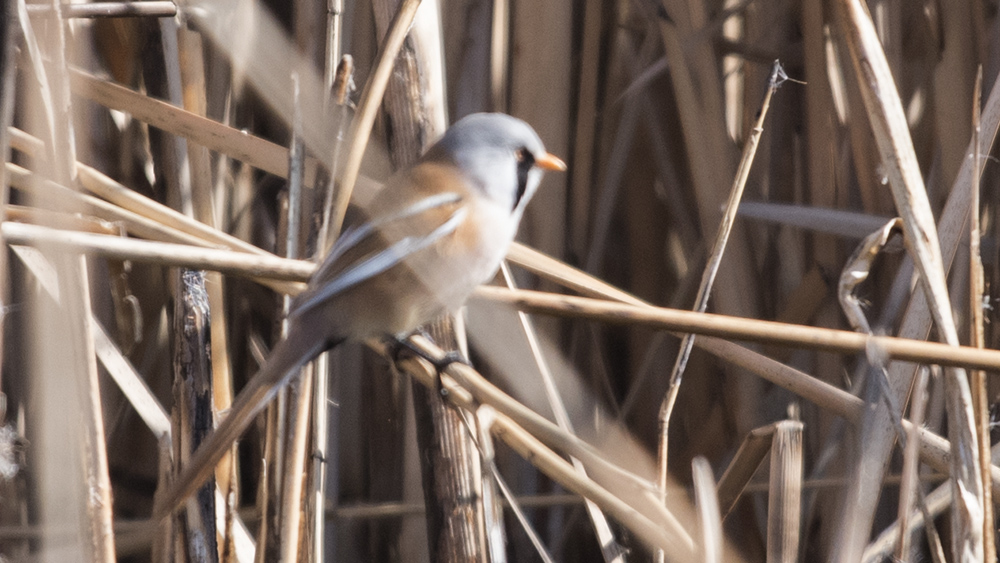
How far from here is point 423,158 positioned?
1.37 metres

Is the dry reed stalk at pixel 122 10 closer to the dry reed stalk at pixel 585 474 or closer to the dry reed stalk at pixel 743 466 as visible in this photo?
the dry reed stalk at pixel 585 474

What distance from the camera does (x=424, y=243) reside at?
129 centimetres

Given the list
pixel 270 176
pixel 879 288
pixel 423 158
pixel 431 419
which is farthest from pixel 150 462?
pixel 879 288

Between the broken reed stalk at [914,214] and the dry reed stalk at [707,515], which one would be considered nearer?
the dry reed stalk at [707,515]

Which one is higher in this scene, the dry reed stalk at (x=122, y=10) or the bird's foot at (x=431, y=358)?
the dry reed stalk at (x=122, y=10)

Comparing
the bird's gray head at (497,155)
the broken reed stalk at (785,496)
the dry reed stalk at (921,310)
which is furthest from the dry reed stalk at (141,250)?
the dry reed stalk at (921,310)

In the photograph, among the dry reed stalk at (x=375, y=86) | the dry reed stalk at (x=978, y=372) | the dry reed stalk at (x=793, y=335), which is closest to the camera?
the dry reed stalk at (x=793, y=335)

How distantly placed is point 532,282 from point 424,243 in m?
0.62

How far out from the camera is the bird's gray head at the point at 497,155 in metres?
1.37

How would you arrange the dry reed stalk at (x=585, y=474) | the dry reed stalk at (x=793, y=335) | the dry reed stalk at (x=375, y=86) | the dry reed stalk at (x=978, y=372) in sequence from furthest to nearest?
1. the dry reed stalk at (x=585, y=474)
2. the dry reed stalk at (x=375, y=86)
3. the dry reed stalk at (x=978, y=372)
4. the dry reed stalk at (x=793, y=335)

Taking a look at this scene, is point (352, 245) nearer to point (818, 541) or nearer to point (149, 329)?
point (149, 329)

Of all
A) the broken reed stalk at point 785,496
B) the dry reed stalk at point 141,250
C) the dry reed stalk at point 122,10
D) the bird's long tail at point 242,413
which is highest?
the dry reed stalk at point 122,10

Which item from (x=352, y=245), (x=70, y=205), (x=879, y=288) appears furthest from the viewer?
(x=879, y=288)

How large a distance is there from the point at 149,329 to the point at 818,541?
1.44 metres
